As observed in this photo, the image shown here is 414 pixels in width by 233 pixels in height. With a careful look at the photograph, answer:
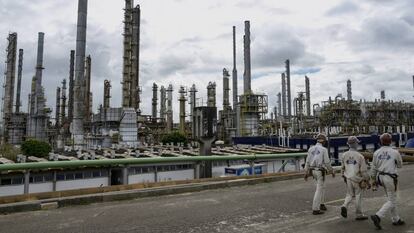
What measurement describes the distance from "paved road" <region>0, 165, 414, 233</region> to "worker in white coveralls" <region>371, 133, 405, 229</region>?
0.22 m

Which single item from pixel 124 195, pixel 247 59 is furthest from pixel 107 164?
pixel 247 59

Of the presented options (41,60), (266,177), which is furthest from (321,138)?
(41,60)

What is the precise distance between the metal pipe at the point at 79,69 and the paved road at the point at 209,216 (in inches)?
1214

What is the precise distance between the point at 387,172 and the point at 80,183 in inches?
713

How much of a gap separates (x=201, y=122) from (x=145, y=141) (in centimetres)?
4200

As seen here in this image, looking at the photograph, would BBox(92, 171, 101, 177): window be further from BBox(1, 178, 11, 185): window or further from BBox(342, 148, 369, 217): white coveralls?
BBox(342, 148, 369, 217): white coveralls

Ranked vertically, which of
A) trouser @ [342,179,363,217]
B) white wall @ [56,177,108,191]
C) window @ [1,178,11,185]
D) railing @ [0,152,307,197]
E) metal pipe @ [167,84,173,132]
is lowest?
white wall @ [56,177,108,191]

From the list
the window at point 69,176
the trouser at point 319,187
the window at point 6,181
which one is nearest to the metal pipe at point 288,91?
the window at point 69,176

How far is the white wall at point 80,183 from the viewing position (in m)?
19.7

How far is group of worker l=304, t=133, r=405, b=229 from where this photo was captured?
580 cm

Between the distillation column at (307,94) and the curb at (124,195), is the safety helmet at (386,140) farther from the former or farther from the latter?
the distillation column at (307,94)

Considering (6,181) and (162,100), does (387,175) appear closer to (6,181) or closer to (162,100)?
(6,181)

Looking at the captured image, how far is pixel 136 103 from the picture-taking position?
166 feet

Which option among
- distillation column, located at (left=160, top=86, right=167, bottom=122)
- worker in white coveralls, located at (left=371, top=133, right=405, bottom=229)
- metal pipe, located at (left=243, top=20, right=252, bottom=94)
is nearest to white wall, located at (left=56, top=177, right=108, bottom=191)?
worker in white coveralls, located at (left=371, top=133, right=405, bottom=229)
